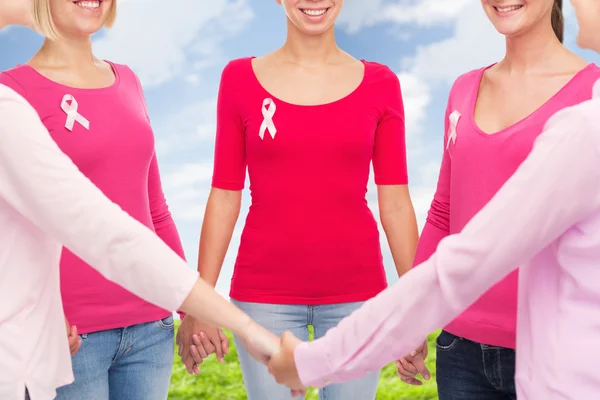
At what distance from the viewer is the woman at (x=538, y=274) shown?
134 cm

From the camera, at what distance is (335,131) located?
7.70ft

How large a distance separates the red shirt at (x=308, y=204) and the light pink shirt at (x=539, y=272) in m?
0.77

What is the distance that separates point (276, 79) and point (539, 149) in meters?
1.23

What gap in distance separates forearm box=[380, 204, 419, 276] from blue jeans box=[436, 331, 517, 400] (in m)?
0.37

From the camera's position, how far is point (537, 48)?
2082 millimetres

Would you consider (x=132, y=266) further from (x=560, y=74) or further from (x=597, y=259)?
(x=560, y=74)

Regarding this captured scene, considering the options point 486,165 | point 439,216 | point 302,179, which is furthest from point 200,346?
point 486,165

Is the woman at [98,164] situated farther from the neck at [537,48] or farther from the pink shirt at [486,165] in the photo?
the neck at [537,48]

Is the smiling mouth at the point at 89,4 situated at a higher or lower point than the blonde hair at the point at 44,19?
higher

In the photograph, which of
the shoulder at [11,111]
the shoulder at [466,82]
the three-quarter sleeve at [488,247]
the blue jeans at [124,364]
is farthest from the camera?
the shoulder at [466,82]

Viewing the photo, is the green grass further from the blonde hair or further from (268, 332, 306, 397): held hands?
the blonde hair

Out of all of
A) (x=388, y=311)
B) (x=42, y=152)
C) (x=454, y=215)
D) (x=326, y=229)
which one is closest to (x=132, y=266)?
(x=42, y=152)

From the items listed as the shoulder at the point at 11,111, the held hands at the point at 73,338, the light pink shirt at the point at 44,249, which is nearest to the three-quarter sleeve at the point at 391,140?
the light pink shirt at the point at 44,249

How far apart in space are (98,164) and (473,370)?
1199 mm
